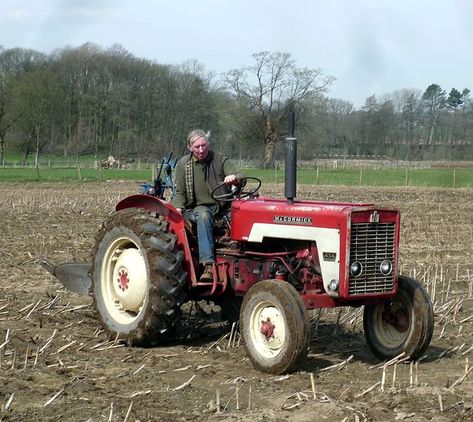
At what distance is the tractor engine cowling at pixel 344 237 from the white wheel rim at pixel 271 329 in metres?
0.44

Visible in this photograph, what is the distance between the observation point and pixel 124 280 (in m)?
7.16

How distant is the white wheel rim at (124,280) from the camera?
23.0ft

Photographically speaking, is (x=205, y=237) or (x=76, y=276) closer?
(x=205, y=237)

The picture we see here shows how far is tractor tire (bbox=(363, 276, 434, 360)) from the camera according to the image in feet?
20.7

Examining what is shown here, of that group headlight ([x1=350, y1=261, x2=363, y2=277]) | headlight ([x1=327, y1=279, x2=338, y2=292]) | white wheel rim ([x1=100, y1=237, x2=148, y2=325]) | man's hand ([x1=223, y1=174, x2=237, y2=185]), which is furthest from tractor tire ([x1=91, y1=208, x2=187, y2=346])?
headlight ([x1=350, y1=261, x2=363, y2=277])

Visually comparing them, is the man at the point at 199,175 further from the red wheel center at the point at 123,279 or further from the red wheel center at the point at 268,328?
the red wheel center at the point at 268,328

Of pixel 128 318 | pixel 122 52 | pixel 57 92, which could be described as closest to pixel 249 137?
pixel 122 52

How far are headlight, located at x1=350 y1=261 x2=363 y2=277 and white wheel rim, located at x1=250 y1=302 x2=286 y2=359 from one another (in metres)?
0.62

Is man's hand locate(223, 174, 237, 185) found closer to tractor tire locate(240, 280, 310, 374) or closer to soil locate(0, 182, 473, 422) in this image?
tractor tire locate(240, 280, 310, 374)

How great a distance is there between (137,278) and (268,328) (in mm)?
1503

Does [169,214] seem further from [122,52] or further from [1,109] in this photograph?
[122,52]

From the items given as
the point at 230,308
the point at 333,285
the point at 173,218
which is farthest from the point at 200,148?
the point at 333,285

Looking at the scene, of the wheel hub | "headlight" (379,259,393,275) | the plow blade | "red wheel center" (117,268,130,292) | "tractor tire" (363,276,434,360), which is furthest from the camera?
the plow blade

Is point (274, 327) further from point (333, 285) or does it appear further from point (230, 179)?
point (230, 179)
